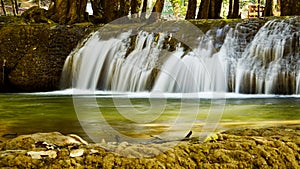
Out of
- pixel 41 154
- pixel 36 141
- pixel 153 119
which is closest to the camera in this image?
pixel 41 154

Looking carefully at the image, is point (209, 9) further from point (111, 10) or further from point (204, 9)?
point (111, 10)

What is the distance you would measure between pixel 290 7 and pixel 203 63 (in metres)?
3.58

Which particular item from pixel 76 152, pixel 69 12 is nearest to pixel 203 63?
pixel 69 12

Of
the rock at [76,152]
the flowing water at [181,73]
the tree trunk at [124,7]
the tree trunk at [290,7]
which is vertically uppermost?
the tree trunk at [124,7]

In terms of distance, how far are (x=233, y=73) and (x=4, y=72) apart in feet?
20.4

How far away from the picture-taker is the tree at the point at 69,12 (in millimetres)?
15148

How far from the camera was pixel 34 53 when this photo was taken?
12320 millimetres

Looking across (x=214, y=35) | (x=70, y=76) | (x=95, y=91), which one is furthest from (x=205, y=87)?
(x=70, y=76)

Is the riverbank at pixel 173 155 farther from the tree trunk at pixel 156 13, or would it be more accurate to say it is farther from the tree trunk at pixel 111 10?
the tree trunk at pixel 111 10

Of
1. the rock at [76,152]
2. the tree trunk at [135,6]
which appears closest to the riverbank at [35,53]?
the tree trunk at [135,6]

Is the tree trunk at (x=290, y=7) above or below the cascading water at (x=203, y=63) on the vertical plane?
above

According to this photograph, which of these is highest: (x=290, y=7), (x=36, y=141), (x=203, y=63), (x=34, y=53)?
(x=290, y=7)

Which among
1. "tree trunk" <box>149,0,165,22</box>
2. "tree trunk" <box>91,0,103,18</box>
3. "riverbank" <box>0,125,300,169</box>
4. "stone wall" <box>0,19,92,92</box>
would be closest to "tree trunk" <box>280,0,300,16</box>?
"tree trunk" <box>149,0,165,22</box>

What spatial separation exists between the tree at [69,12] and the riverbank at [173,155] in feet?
43.7
